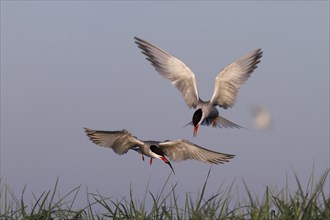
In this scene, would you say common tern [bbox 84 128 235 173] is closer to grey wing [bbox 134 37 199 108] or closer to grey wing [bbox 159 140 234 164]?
grey wing [bbox 159 140 234 164]

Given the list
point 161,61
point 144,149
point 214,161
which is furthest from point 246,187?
point 161,61

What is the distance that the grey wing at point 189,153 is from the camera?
8883 millimetres

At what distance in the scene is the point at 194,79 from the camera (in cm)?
1155

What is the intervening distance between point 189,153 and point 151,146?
56 cm

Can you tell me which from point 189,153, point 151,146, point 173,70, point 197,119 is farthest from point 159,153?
point 173,70

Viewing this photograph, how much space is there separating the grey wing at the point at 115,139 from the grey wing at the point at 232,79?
7.46 feet

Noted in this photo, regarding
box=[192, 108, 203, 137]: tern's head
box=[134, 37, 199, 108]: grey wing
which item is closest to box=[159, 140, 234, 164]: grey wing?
box=[192, 108, 203, 137]: tern's head

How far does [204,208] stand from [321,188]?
50.8 inches

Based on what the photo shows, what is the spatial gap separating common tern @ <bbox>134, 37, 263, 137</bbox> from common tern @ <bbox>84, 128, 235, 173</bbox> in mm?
1044

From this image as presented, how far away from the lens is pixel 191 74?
1163cm

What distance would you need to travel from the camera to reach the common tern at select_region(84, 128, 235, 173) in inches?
365

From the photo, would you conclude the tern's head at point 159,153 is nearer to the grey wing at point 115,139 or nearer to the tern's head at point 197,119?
the grey wing at point 115,139

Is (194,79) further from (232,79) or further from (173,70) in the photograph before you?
(232,79)

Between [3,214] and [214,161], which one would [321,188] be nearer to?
[214,161]
